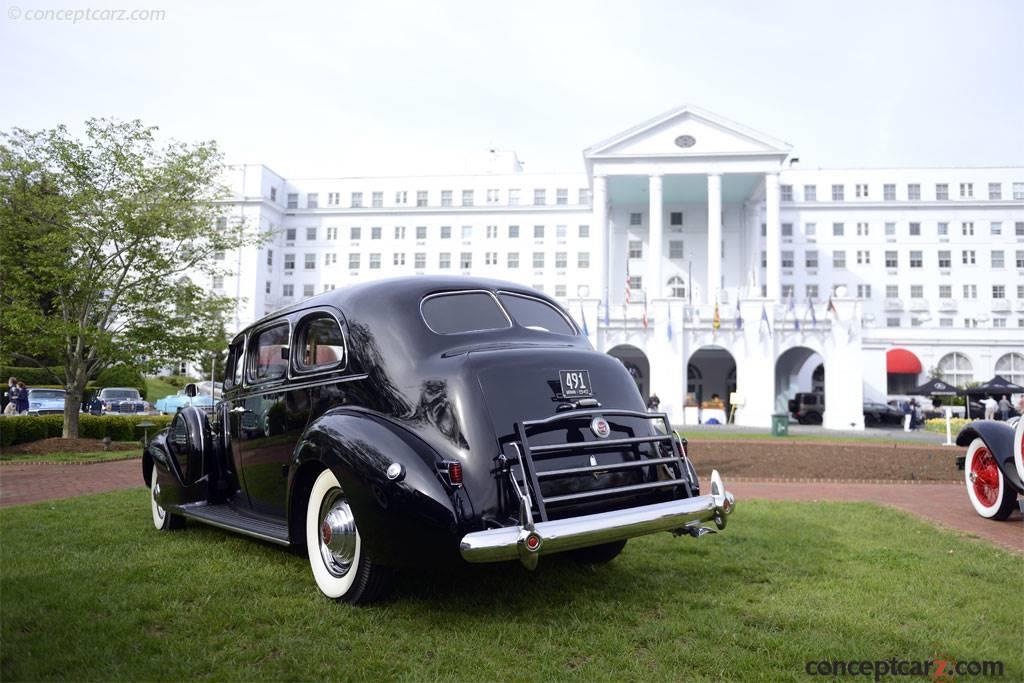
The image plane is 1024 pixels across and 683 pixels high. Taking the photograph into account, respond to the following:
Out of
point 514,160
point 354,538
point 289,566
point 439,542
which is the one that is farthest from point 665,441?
point 514,160

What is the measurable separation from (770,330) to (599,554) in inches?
1550

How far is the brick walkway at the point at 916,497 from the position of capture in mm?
7328

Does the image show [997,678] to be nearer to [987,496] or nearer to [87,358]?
[987,496]

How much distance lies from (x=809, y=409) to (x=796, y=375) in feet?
34.3

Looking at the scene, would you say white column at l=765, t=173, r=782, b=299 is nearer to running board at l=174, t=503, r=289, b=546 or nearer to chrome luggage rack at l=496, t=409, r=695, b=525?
chrome luggage rack at l=496, t=409, r=695, b=525

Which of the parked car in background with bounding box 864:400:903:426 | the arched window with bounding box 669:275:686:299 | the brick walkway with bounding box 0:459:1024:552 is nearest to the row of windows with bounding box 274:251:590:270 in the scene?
the arched window with bounding box 669:275:686:299

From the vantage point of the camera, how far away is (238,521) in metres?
5.45

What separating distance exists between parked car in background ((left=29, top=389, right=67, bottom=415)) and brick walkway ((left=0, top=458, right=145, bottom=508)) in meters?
16.2

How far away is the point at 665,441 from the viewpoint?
480 cm

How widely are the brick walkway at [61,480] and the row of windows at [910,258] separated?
5975cm

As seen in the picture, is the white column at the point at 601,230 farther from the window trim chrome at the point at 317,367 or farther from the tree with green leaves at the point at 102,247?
the window trim chrome at the point at 317,367

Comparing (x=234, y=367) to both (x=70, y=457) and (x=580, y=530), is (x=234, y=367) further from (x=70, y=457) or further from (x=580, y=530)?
(x=70, y=457)

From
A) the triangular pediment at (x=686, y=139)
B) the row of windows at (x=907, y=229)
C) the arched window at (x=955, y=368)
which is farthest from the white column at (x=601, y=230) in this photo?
the arched window at (x=955, y=368)

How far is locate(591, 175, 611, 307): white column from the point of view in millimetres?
48281
